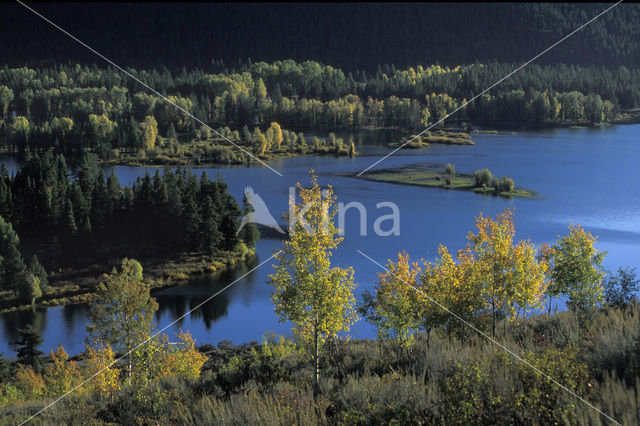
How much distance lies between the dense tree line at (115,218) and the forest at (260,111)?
34.0 metres

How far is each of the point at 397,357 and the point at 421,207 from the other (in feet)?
161

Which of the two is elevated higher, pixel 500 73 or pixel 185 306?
pixel 500 73

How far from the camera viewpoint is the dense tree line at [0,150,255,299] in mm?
49263

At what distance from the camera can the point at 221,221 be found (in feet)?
164

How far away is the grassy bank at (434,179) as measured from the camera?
6788cm

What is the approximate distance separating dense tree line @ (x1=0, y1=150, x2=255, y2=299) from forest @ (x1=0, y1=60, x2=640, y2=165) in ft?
112

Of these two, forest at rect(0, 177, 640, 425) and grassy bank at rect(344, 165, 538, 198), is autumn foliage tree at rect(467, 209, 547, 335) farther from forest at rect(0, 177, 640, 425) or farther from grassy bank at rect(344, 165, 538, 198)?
grassy bank at rect(344, 165, 538, 198)

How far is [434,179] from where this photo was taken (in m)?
73.5

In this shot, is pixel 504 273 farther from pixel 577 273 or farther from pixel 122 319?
pixel 122 319

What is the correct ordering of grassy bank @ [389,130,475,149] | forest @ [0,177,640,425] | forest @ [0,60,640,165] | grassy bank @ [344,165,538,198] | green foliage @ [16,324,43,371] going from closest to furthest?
forest @ [0,177,640,425] → green foliage @ [16,324,43,371] → grassy bank @ [344,165,538,198] → forest @ [0,60,640,165] → grassy bank @ [389,130,475,149]

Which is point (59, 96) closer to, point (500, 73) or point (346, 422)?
point (500, 73)

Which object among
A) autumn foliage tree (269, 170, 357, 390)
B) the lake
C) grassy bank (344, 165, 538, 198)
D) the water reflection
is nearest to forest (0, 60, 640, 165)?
the lake

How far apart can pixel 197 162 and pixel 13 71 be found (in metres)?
107

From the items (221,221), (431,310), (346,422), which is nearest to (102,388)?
(431,310)
